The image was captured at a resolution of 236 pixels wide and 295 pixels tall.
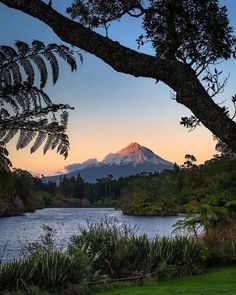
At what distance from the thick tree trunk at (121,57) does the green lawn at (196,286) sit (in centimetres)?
648

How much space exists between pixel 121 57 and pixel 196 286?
8532 mm

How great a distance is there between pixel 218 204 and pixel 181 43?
21.8m

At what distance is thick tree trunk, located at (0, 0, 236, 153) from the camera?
3.87 m

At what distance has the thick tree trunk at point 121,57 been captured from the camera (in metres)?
3.87

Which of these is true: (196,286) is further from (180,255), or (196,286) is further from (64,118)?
(64,118)

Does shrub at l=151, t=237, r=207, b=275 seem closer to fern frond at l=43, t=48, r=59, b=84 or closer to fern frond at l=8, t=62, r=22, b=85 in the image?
fern frond at l=8, t=62, r=22, b=85

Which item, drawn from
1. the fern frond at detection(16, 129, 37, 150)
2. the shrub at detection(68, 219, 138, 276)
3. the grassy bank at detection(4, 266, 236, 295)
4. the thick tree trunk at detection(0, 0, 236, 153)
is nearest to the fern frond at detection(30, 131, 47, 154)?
the fern frond at detection(16, 129, 37, 150)

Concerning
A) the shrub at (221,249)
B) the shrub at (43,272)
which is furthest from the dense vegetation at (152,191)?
the shrub at (221,249)

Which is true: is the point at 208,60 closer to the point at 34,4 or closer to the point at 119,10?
the point at 119,10

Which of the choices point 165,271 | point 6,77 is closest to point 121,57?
point 6,77

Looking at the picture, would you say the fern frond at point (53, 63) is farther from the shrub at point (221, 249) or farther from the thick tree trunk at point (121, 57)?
the shrub at point (221, 249)

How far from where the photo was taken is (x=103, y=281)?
12133mm

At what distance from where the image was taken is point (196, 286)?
11.5 meters

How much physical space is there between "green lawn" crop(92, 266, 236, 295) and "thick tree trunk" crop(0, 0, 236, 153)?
648 centimetres
